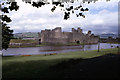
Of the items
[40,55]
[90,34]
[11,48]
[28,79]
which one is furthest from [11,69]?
[90,34]

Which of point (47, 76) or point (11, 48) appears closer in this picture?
point (47, 76)

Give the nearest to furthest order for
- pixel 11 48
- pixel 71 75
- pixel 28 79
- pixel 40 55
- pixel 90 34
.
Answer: pixel 28 79
pixel 71 75
pixel 40 55
pixel 11 48
pixel 90 34

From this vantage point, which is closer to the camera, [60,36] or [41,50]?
[41,50]

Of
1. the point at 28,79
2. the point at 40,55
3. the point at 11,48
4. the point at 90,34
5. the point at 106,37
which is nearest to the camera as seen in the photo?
the point at 28,79

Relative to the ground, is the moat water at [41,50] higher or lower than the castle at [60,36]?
lower

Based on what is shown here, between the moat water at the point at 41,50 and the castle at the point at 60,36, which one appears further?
the castle at the point at 60,36

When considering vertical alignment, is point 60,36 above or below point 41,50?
above

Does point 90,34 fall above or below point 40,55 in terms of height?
above

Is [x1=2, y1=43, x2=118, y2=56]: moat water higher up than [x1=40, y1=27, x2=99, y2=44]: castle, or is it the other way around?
[x1=40, y1=27, x2=99, y2=44]: castle

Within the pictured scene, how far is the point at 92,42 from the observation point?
9148 millimetres

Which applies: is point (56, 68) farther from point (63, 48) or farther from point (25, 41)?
point (25, 41)

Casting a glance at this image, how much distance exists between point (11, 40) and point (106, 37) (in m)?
7.16

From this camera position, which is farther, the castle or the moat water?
the castle

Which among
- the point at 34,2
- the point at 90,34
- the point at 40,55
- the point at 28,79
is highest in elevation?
the point at 34,2
